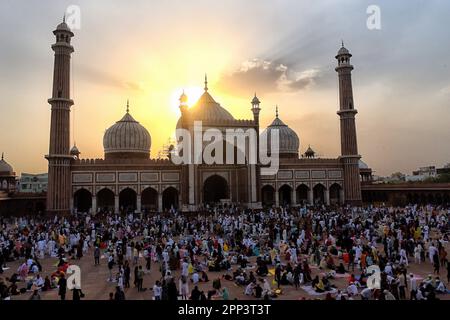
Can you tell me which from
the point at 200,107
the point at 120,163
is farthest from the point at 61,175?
the point at 200,107

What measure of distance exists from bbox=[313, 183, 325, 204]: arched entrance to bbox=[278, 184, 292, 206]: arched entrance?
2650 millimetres

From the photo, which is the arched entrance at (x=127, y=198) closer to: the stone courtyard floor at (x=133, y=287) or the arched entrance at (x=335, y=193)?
the arched entrance at (x=335, y=193)

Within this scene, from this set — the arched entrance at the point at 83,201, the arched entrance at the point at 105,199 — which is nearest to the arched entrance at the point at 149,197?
the arched entrance at the point at 105,199

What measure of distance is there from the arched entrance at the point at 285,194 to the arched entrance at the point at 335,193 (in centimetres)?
433

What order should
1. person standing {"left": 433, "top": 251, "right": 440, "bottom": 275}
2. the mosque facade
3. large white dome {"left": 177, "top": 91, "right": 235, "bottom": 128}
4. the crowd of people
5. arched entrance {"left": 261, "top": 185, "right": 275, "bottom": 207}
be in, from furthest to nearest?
→ arched entrance {"left": 261, "top": 185, "right": 275, "bottom": 207}
large white dome {"left": 177, "top": 91, "right": 235, "bottom": 128}
the mosque facade
person standing {"left": 433, "top": 251, "right": 440, "bottom": 275}
the crowd of people

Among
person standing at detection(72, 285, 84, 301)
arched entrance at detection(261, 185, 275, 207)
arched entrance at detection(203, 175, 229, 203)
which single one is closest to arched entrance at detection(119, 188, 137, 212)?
arched entrance at detection(203, 175, 229, 203)

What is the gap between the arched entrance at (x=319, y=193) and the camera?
125 ft

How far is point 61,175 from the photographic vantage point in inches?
1168

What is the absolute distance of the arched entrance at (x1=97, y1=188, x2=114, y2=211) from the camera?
32375 millimetres

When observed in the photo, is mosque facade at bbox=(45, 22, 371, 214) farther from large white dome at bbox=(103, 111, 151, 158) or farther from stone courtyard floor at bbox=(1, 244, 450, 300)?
stone courtyard floor at bbox=(1, 244, 450, 300)
